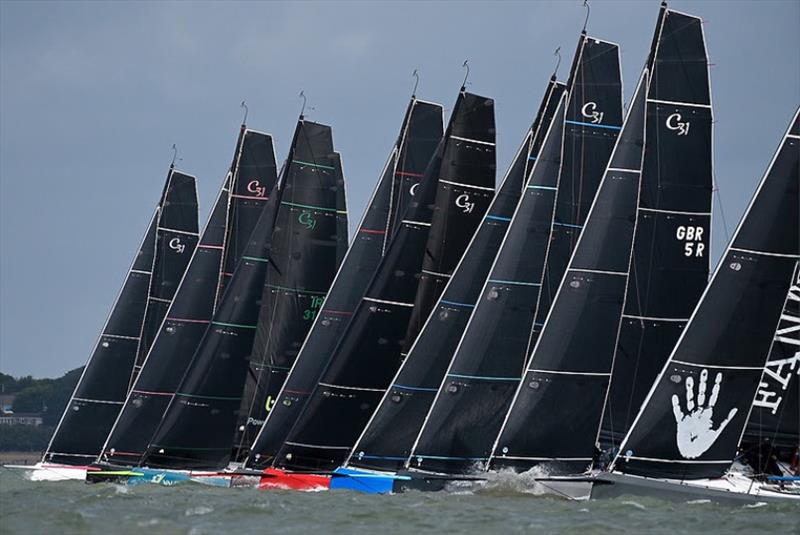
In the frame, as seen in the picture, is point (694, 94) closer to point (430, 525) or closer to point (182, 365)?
point (430, 525)

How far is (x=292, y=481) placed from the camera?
1799 inches

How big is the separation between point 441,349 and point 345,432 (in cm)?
408

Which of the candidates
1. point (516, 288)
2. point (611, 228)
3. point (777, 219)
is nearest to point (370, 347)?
point (516, 288)

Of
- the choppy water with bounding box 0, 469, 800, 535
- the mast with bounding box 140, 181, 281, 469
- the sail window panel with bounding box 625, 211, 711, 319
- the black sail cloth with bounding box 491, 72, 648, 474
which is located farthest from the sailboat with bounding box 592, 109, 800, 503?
the mast with bounding box 140, 181, 281, 469

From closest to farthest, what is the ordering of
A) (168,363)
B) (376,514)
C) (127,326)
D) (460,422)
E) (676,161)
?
(376,514) < (676,161) < (460,422) < (168,363) < (127,326)

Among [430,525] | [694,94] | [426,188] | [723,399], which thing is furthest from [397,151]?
[430,525]

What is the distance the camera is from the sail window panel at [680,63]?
41.8 m

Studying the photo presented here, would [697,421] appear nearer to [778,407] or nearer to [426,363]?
[778,407]

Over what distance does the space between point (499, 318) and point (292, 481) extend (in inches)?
300

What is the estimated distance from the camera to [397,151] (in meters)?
51.2

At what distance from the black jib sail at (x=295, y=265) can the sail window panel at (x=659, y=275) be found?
13.2m

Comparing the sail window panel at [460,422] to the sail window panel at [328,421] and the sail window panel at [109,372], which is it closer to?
the sail window panel at [328,421]

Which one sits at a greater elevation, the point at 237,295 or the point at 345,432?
the point at 237,295

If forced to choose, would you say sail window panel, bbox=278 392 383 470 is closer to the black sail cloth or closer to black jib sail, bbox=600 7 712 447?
the black sail cloth
